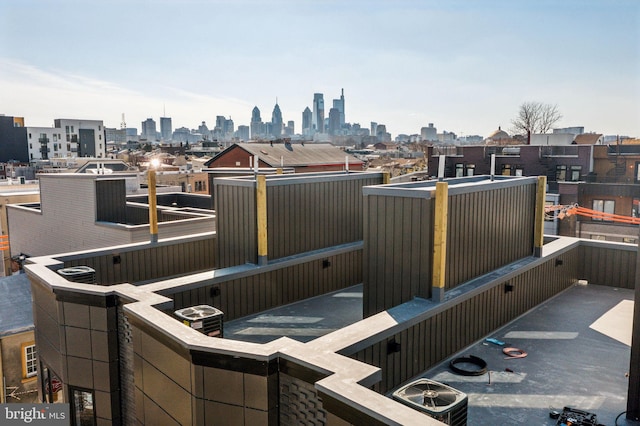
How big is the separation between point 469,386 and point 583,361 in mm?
2615

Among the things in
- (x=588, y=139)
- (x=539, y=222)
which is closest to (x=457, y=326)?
(x=539, y=222)

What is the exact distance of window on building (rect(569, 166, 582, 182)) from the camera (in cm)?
4691

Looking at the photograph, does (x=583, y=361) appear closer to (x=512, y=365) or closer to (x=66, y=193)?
(x=512, y=365)

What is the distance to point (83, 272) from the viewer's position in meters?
11.2

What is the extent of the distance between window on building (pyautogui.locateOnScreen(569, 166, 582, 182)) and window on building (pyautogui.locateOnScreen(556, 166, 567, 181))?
0.61 m

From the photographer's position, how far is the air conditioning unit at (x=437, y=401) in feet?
19.0

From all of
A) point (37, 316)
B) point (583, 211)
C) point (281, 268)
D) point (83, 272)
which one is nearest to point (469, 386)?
point (281, 268)

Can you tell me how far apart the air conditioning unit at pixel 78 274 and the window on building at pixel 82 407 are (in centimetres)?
232

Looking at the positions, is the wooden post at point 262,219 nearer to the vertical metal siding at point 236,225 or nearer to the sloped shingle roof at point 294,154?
the vertical metal siding at point 236,225

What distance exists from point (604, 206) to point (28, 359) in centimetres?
4331

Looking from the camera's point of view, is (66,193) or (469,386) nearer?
(469,386)

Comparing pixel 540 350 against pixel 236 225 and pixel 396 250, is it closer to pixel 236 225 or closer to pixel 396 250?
pixel 396 250

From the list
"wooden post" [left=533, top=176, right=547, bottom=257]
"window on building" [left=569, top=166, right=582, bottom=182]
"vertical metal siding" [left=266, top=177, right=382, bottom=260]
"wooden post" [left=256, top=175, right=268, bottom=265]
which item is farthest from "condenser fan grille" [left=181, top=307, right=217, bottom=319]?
"window on building" [left=569, top=166, right=582, bottom=182]

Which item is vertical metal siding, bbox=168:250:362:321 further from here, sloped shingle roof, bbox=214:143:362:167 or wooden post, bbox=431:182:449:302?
sloped shingle roof, bbox=214:143:362:167
